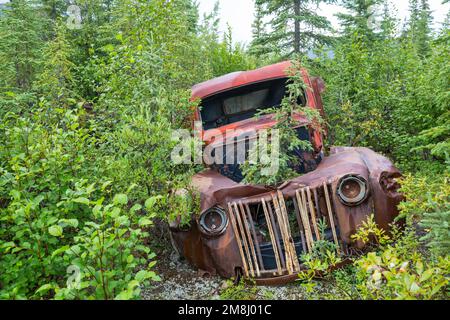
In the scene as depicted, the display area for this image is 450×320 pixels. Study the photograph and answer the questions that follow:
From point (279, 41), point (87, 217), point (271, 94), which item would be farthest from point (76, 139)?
point (279, 41)

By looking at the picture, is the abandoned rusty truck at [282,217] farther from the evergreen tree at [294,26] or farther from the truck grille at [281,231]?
the evergreen tree at [294,26]

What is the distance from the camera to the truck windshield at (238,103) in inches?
255

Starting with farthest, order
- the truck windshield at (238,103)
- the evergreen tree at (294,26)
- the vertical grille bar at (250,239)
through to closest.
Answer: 1. the evergreen tree at (294,26)
2. the truck windshield at (238,103)
3. the vertical grille bar at (250,239)

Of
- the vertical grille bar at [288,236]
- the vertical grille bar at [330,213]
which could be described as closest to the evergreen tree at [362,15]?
the vertical grille bar at [330,213]

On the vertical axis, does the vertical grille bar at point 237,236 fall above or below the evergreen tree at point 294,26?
below

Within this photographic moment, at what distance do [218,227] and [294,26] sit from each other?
1264 centimetres

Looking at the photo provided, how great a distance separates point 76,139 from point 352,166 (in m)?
3.50

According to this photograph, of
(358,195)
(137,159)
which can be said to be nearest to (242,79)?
(137,159)

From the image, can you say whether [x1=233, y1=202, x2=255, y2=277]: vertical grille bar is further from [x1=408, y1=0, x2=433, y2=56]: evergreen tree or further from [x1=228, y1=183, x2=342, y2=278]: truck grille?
[x1=408, y1=0, x2=433, y2=56]: evergreen tree

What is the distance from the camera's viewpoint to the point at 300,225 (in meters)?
4.25

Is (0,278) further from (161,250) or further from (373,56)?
(373,56)

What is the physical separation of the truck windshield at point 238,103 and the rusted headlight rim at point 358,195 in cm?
277

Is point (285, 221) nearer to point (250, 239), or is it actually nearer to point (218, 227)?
point (250, 239)
